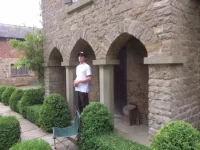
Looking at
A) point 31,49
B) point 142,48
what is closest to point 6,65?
point 31,49

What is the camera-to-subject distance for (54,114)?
15.9 feet

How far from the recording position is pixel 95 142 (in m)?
3.37

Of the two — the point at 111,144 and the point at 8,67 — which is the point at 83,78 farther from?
the point at 8,67

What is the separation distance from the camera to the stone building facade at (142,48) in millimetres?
3043

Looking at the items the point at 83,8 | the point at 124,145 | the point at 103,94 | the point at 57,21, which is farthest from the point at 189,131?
the point at 57,21

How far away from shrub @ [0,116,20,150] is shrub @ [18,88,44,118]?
7.92 feet

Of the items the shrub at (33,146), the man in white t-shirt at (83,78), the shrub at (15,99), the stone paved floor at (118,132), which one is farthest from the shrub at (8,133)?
the shrub at (15,99)

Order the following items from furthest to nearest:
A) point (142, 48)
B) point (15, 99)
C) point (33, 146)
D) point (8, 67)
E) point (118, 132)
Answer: point (8, 67)
point (15, 99)
point (142, 48)
point (118, 132)
point (33, 146)

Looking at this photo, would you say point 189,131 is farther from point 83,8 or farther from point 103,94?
point 83,8

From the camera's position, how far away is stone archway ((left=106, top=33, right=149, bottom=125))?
4.95m

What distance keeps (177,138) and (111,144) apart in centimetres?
116

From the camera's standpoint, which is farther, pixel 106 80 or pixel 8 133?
pixel 106 80

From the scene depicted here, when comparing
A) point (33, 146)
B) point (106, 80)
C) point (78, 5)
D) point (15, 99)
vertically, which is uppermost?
point (78, 5)

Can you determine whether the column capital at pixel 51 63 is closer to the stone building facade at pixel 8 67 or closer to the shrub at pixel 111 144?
the shrub at pixel 111 144
